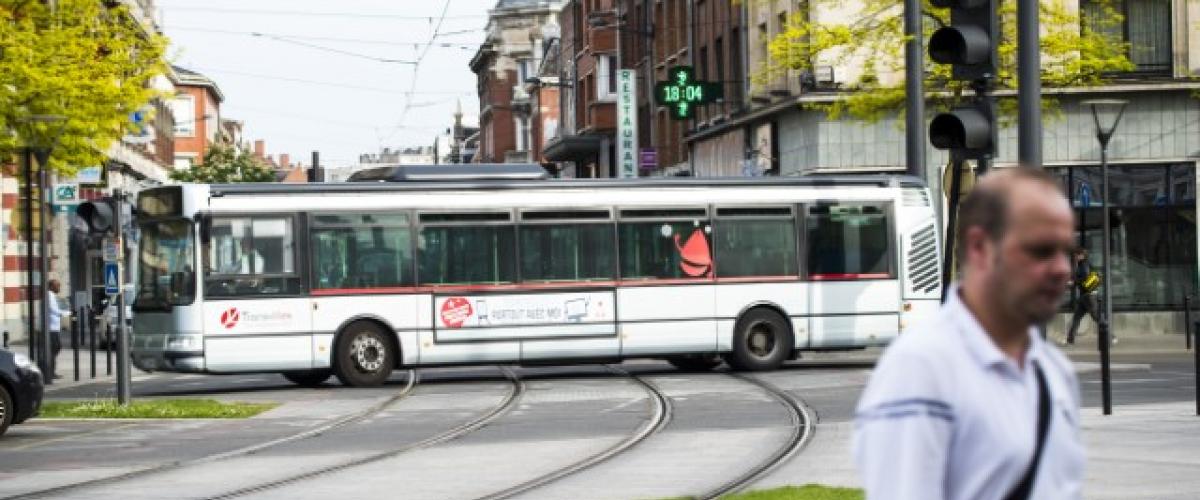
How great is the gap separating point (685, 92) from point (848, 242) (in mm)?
15984

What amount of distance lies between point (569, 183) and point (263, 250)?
4.15 m

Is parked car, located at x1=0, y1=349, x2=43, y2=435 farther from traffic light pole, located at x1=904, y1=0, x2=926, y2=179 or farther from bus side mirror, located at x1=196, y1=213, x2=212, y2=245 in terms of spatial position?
traffic light pole, located at x1=904, y1=0, x2=926, y2=179

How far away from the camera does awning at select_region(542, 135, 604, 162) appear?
68.2 m

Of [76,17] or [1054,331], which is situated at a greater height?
[76,17]

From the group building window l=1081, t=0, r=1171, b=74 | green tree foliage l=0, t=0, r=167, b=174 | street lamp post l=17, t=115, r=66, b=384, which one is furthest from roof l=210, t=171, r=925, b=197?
building window l=1081, t=0, r=1171, b=74

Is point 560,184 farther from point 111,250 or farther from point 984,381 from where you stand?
point 984,381

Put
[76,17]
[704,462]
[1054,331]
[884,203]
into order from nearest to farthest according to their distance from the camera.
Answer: [704,462] → [884,203] → [76,17] → [1054,331]

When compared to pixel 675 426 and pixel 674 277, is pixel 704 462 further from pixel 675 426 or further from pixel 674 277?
pixel 674 277

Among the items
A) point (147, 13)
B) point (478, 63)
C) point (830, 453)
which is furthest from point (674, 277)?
point (478, 63)

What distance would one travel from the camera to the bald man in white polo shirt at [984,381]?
142 inches

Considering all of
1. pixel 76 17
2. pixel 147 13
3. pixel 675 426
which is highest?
pixel 147 13

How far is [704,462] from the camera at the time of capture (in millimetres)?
16094

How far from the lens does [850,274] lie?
2942 cm

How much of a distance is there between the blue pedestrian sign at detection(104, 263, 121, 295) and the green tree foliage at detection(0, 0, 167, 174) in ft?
21.0
